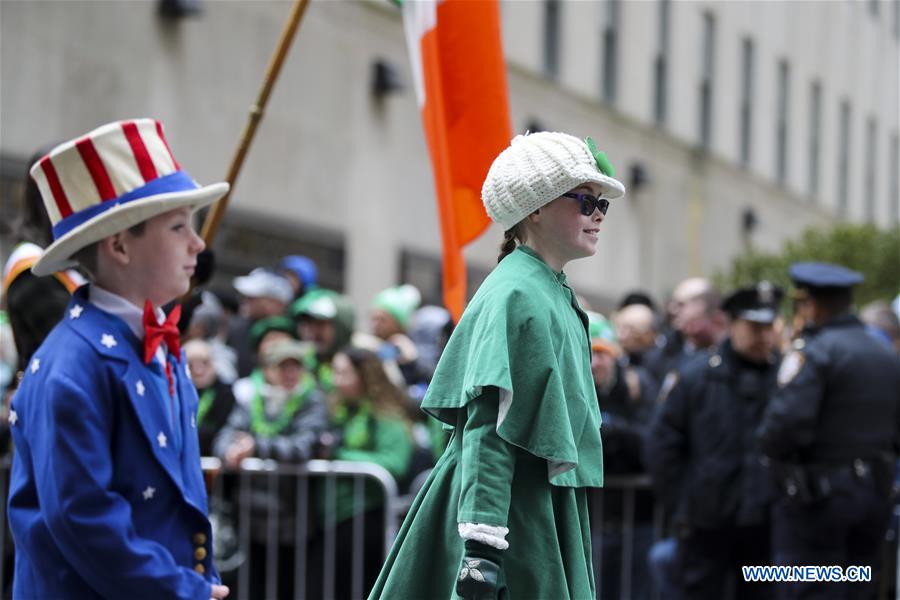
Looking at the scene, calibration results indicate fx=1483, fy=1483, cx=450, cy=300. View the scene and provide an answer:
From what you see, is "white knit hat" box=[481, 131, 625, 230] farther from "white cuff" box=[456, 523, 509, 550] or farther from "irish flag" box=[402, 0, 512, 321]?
"irish flag" box=[402, 0, 512, 321]

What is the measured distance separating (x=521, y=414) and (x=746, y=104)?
27820 mm

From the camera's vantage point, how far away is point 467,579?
354 cm

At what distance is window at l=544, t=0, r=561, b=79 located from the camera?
22.4 meters

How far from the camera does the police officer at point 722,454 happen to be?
7434 mm

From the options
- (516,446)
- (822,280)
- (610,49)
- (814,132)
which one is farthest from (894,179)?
(516,446)

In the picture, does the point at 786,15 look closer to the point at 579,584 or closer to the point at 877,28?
the point at 877,28

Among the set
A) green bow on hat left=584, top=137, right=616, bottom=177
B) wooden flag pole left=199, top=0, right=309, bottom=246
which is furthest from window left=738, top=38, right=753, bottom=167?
green bow on hat left=584, top=137, right=616, bottom=177

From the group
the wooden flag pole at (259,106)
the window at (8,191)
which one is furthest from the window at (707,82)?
the wooden flag pole at (259,106)

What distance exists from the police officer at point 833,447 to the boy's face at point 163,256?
3.86 meters

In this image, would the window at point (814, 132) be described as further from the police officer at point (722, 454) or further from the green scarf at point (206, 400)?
the green scarf at point (206, 400)

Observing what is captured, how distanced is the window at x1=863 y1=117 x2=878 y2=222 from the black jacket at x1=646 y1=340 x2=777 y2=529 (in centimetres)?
3201

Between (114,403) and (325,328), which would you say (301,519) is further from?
(114,403)

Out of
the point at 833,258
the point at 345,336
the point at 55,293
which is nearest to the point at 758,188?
the point at 833,258

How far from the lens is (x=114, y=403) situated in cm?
375
